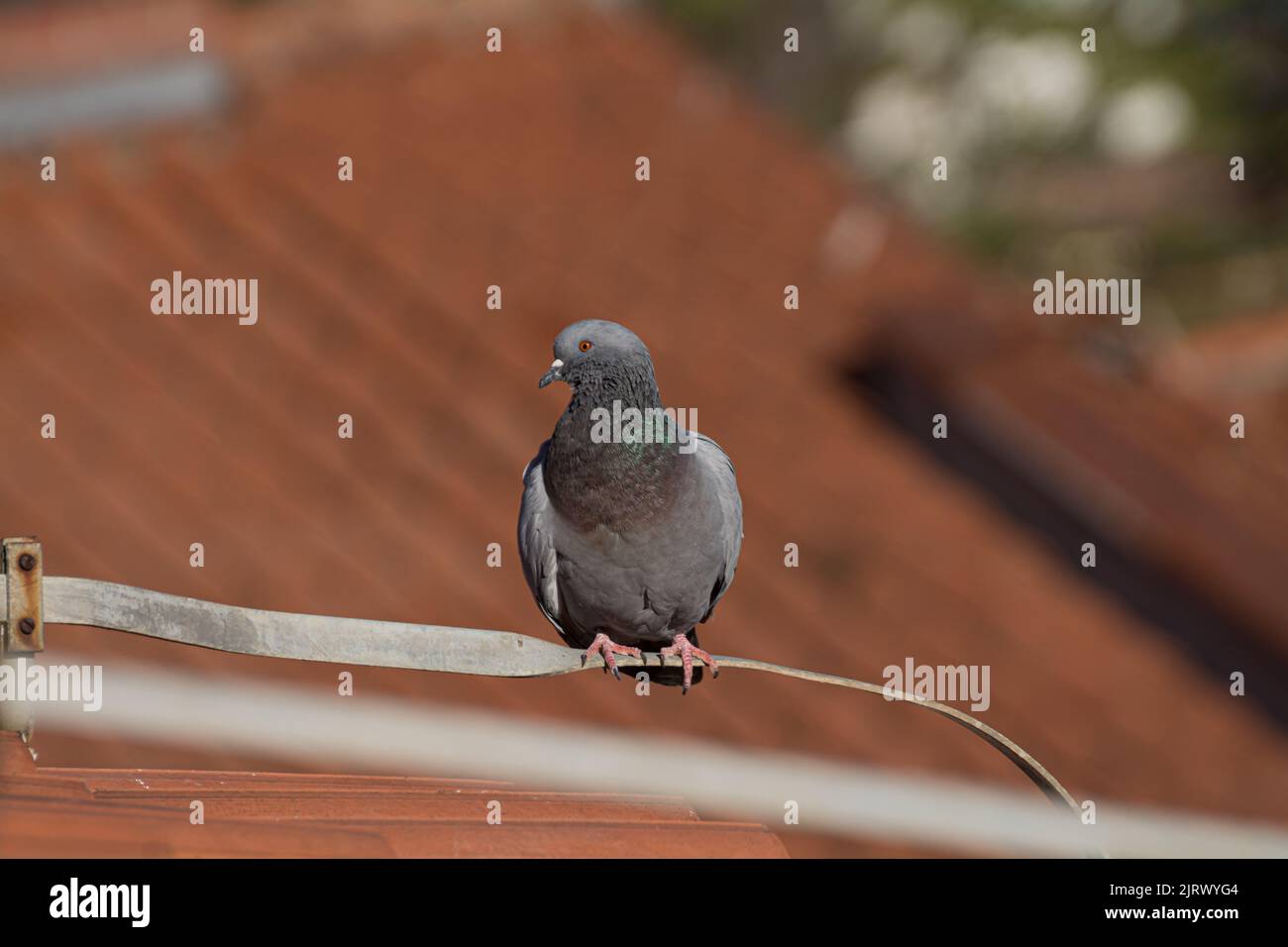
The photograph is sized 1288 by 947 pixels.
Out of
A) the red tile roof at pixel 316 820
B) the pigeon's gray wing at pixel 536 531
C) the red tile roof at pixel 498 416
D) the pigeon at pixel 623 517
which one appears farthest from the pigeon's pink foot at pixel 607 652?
the red tile roof at pixel 498 416

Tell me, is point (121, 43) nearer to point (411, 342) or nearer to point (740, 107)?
point (411, 342)

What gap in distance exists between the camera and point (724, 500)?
12.4 feet

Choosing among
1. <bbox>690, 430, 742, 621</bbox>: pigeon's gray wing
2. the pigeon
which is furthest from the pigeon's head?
<bbox>690, 430, 742, 621</bbox>: pigeon's gray wing

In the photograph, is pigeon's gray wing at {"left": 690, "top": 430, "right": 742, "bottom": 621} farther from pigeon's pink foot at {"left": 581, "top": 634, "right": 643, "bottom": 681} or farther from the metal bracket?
the metal bracket

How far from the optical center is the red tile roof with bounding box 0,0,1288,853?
38.2ft

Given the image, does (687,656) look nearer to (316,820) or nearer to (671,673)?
(671,673)

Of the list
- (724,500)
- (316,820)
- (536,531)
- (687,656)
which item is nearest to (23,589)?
(316,820)

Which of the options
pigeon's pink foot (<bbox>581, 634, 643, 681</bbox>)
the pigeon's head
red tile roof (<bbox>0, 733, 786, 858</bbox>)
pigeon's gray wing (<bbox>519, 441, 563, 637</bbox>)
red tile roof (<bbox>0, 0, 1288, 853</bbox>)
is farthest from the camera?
red tile roof (<bbox>0, 0, 1288, 853</bbox>)

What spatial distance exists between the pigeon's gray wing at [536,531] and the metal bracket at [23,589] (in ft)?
3.58

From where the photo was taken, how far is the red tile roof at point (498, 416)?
1163cm

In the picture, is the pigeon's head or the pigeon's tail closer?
the pigeon's head

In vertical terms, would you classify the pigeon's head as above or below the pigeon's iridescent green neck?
above

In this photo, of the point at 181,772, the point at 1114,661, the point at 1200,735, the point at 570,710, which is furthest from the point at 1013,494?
the point at 181,772

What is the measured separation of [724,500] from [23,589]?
1.64m
